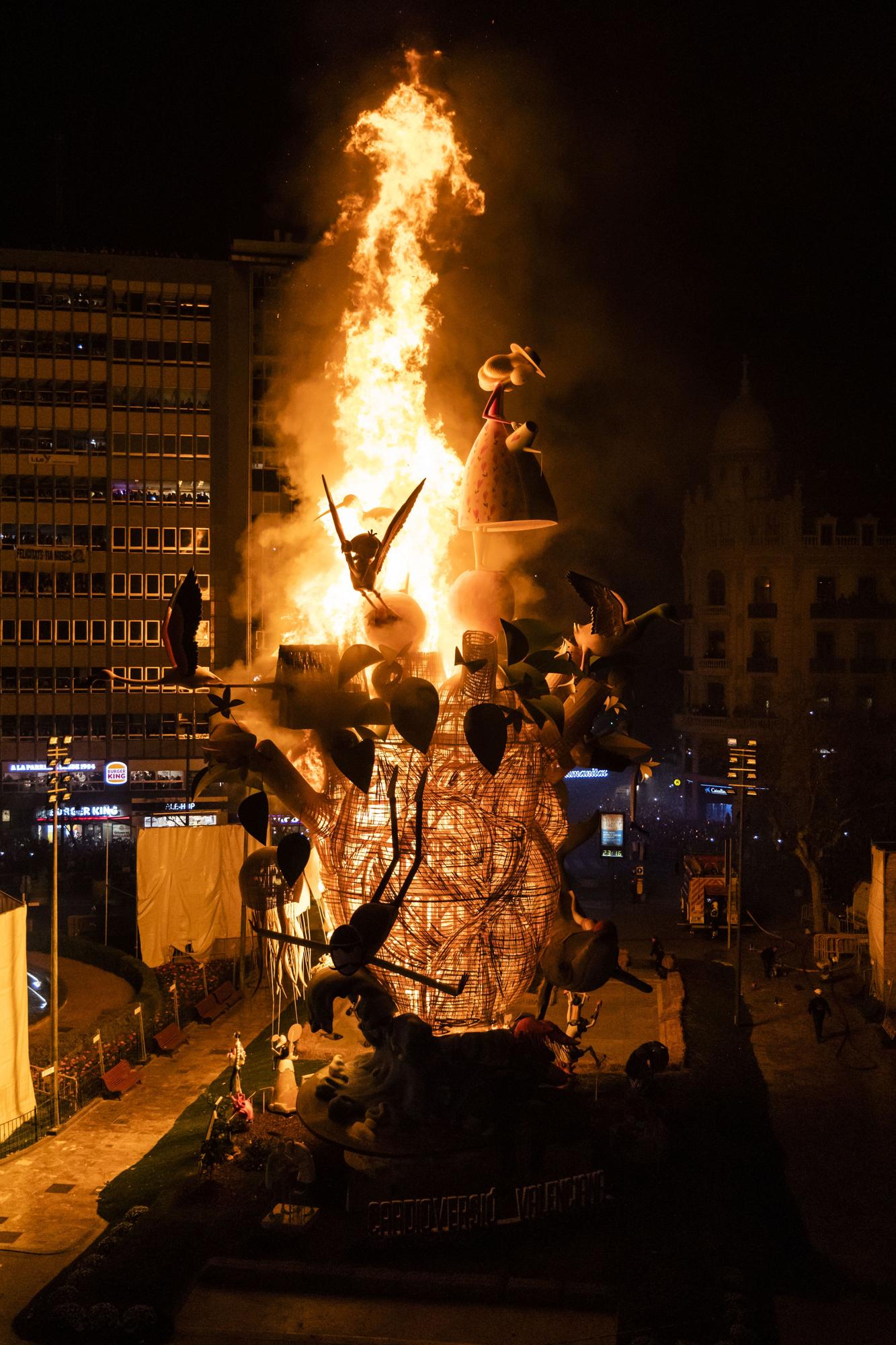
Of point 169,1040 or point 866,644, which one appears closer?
point 169,1040

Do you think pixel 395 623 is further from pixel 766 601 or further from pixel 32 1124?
pixel 766 601

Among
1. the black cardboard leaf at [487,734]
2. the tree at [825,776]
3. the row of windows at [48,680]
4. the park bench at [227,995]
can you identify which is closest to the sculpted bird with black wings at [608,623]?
the black cardboard leaf at [487,734]

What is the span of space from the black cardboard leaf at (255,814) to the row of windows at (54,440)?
43509 mm

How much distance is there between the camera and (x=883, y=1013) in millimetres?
27344

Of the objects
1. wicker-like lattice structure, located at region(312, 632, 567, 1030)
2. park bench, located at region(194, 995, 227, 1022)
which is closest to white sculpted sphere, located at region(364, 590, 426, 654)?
wicker-like lattice structure, located at region(312, 632, 567, 1030)

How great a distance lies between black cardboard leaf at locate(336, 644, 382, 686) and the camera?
1661 centimetres

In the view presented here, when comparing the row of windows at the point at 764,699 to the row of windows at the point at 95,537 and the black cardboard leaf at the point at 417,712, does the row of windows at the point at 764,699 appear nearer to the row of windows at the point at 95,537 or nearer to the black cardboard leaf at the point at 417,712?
the row of windows at the point at 95,537

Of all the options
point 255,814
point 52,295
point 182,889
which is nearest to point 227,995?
Answer: point 182,889

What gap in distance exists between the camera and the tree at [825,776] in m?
38.7

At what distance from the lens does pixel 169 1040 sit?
25703 mm

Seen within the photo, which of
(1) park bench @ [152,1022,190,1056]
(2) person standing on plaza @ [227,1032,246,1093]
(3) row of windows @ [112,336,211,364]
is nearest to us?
(2) person standing on plaza @ [227,1032,246,1093]

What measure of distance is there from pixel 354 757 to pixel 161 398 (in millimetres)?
44408

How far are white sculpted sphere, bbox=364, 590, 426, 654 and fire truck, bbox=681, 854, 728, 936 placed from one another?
71.5 feet

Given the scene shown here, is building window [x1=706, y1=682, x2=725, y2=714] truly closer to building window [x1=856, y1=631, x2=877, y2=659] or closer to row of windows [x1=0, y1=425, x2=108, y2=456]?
building window [x1=856, y1=631, x2=877, y2=659]
